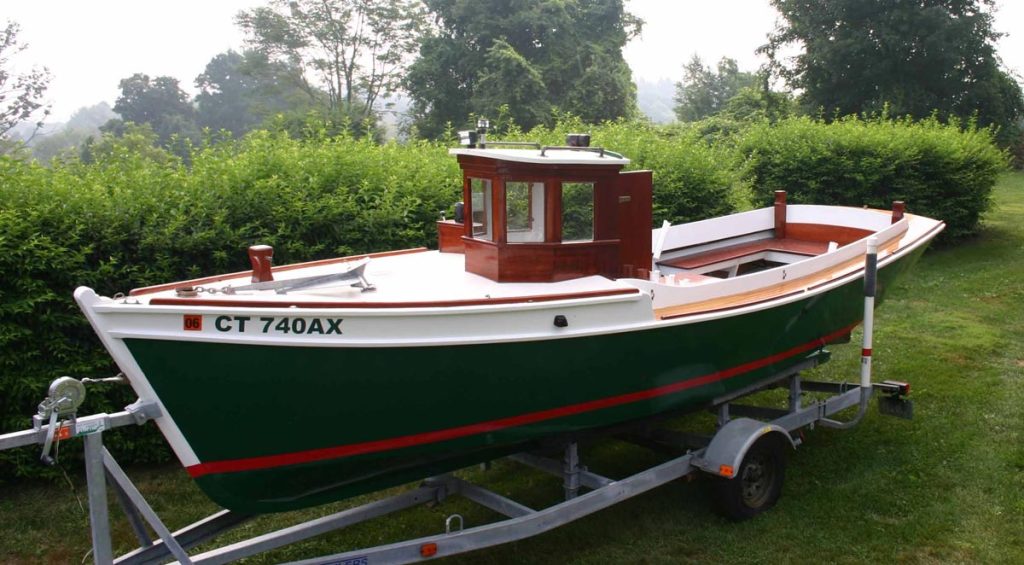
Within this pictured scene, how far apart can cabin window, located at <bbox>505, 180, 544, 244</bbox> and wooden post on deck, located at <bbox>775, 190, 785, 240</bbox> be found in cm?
409

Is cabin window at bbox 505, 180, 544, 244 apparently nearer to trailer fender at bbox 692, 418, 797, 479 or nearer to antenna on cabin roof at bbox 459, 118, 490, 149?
antenna on cabin roof at bbox 459, 118, 490, 149

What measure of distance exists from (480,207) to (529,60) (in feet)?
97.9

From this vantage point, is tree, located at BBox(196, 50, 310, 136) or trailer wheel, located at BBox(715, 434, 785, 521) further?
tree, located at BBox(196, 50, 310, 136)

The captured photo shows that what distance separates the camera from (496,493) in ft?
16.1

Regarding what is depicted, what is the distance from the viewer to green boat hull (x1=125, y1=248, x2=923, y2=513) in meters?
3.61

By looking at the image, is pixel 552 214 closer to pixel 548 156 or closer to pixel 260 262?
pixel 548 156

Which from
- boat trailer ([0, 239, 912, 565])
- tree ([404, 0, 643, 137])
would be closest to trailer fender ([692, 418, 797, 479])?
boat trailer ([0, 239, 912, 565])

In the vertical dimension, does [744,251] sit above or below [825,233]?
below

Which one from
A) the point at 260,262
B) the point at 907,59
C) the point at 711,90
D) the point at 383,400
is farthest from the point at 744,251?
the point at 711,90

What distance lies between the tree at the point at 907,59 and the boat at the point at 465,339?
73.7 ft

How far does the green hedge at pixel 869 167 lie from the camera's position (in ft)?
43.6

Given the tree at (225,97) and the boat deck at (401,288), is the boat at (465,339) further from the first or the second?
the tree at (225,97)

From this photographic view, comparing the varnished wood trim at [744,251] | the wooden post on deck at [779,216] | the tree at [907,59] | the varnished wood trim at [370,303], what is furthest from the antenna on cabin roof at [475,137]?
the tree at [907,59]

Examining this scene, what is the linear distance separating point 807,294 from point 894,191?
965cm
